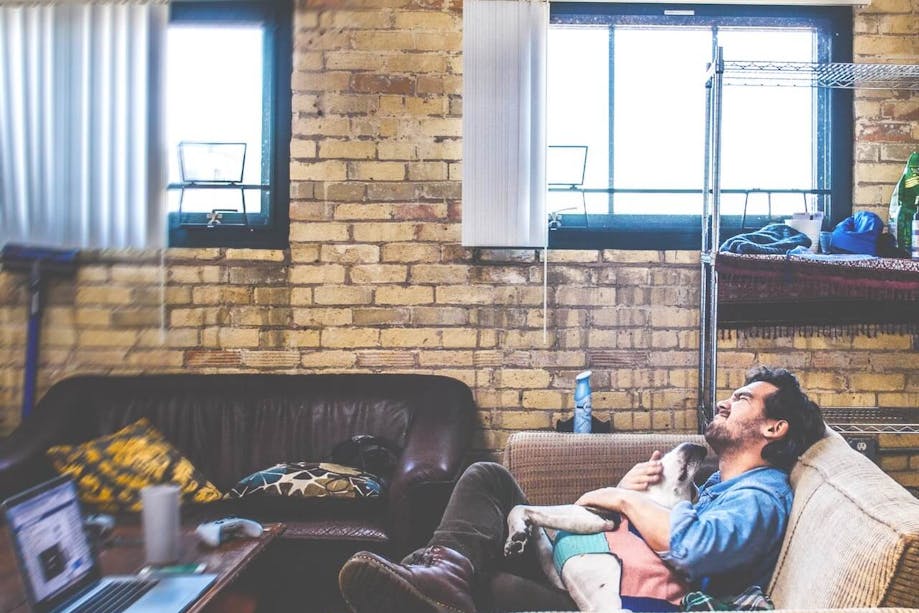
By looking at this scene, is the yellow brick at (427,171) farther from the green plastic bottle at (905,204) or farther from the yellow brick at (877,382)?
the yellow brick at (877,382)

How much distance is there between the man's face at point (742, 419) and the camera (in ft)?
5.42

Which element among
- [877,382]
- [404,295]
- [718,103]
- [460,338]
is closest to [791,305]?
[877,382]

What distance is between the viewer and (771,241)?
2834 mm

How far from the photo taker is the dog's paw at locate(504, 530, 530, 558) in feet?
5.79

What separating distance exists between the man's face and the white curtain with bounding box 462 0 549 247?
1486 mm

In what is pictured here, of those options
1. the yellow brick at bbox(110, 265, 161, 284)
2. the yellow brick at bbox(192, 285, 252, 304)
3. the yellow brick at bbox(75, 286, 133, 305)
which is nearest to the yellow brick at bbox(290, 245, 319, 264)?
the yellow brick at bbox(192, 285, 252, 304)

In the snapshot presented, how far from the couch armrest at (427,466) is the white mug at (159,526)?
0.73 meters

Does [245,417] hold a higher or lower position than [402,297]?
lower

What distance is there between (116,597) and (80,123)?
220cm

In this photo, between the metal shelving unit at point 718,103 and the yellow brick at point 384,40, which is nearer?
the metal shelving unit at point 718,103

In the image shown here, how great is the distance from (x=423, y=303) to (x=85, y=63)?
5.52 ft

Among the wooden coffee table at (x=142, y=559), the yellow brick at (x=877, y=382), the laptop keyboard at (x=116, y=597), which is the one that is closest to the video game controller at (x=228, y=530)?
the wooden coffee table at (x=142, y=559)

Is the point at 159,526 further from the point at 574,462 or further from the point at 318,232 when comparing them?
the point at 318,232

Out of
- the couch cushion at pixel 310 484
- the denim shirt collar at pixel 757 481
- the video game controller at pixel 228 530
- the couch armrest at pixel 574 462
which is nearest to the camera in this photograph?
the denim shirt collar at pixel 757 481
